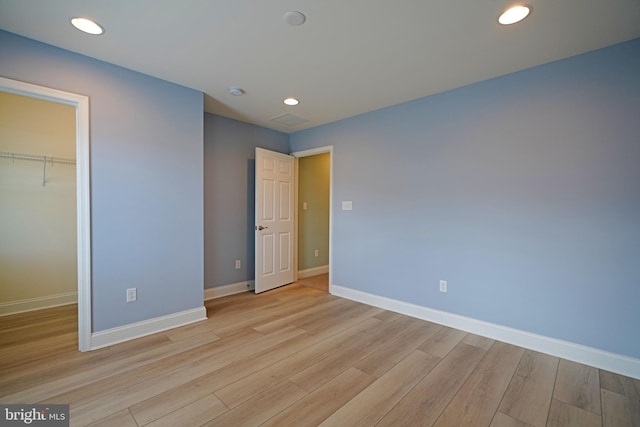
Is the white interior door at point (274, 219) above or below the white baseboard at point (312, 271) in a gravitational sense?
above

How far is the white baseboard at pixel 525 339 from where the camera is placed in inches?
81.8

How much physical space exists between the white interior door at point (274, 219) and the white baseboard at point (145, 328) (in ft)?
3.72

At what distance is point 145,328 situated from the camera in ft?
8.70

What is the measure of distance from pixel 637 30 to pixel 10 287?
630cm

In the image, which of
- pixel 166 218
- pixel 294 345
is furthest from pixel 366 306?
pixel 166 218

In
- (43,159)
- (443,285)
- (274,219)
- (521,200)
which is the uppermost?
(43,159)

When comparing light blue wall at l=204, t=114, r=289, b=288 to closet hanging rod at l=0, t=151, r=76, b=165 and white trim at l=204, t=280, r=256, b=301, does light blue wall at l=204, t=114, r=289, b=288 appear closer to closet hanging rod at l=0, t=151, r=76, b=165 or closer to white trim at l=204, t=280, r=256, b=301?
white trim at l=204, t=280, r=256, b=301

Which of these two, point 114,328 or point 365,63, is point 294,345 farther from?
point 365,63

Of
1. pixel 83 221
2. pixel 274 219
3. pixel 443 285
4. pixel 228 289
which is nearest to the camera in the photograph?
pixel 83 221

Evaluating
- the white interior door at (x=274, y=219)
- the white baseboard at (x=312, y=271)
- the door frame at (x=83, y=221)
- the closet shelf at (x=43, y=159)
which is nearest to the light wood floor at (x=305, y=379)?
the door frame at (x=83, y=221)

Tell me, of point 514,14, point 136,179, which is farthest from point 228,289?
point 514,14

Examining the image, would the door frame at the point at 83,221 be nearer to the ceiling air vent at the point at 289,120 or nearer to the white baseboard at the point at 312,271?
the ceiling air vent at the point at 289,120

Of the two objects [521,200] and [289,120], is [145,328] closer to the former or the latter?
[289,120]

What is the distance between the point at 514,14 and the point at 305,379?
2901mm
